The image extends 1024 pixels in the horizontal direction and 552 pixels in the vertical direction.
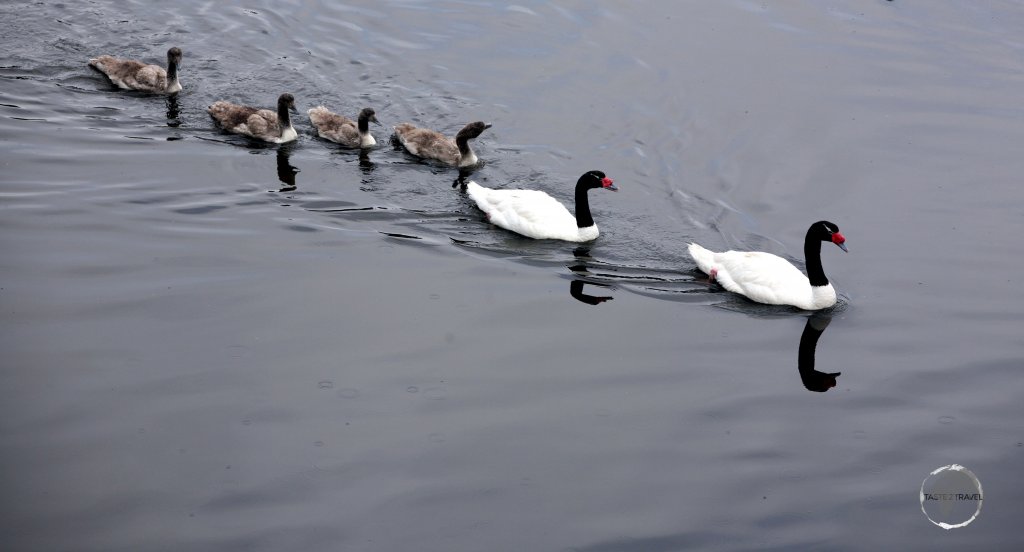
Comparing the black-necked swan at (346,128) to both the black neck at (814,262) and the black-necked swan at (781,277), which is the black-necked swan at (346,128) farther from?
the black neck at (814,262)

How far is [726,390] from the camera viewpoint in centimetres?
1144

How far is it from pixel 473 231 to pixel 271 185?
298 cm

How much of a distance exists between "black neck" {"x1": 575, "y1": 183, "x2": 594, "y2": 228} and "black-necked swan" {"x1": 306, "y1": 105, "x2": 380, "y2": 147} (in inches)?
146

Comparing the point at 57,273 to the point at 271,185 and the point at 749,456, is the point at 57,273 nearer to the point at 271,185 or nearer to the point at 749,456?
the point at 271,185

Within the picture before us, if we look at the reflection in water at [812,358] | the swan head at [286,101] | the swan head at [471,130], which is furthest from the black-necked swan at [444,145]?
the reflection in water at [812,358]

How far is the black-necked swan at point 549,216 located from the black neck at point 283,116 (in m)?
3.97

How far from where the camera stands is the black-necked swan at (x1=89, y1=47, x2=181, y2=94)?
58.3ft

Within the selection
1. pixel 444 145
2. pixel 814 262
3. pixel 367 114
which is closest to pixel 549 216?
pixel 444 145

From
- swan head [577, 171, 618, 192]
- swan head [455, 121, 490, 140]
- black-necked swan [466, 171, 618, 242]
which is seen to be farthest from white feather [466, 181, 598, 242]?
swan head [455, 121, 490, 140]

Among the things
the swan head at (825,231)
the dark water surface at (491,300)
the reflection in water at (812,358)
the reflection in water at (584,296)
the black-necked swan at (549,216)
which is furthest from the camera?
the black-necked swan at (549,216)

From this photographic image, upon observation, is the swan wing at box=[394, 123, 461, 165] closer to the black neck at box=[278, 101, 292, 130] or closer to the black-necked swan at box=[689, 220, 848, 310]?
the black neck at box=[278, 101, 292, 130]

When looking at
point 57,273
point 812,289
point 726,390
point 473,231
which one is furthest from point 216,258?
point 812,289

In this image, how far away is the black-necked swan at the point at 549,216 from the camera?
48.9 feet

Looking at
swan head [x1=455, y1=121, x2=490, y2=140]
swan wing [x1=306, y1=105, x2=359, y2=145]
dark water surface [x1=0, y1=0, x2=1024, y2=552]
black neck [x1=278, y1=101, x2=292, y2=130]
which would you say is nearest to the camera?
dark water surface [x1=0, y1=0, x2=1024, y2=552]
